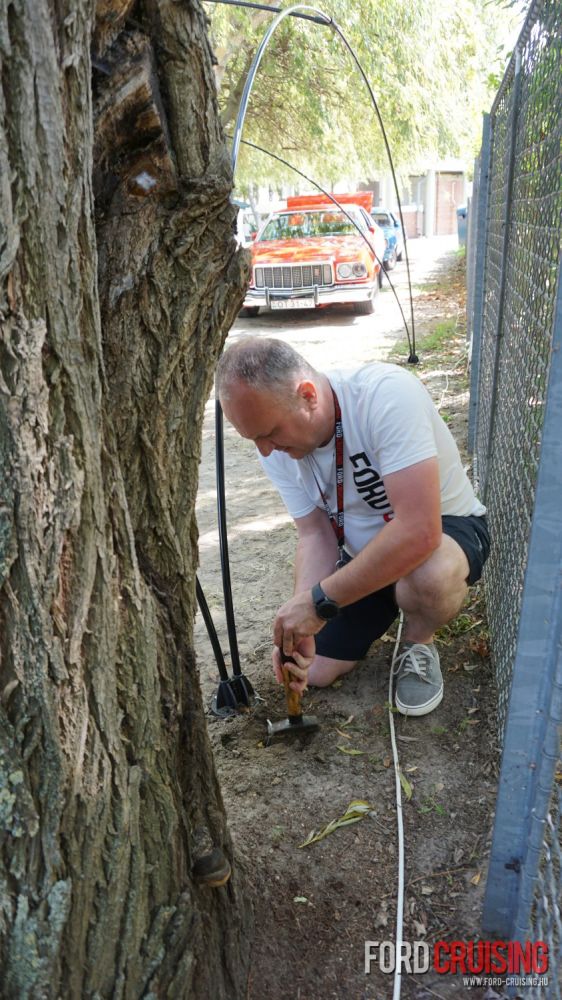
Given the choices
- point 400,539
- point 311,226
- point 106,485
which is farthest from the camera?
point 311,226

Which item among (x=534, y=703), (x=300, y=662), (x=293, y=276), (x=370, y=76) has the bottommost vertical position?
(x=300, y=662)

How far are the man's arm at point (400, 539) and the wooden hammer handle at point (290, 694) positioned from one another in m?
0.25

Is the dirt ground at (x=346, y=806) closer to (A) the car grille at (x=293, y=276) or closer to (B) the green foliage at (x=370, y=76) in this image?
(A) the car grille at (x=293, y=276)

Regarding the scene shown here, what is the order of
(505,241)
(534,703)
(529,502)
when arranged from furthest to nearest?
(505,241), (529,502), (534,703)

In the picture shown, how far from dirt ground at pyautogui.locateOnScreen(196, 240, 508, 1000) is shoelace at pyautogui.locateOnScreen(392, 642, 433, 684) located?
142mm

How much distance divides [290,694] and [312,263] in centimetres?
1137

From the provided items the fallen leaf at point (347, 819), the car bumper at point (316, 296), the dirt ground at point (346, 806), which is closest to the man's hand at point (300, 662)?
the dirt ground at point (346, 806)

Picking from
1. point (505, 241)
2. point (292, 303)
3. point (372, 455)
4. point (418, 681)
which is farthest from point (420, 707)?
point (292, 303)

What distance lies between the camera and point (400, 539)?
2346 mm

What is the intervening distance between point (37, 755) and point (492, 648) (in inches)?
86.2

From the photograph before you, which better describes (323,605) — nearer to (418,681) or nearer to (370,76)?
(418,681)

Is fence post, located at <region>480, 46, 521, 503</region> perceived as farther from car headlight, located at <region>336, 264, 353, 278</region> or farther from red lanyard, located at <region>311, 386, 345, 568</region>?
car headlight, located at <region>336, 264, 353, 278</region>

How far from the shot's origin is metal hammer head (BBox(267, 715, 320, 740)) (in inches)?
107

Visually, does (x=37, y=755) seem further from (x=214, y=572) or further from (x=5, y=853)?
(x=214, y=572)
